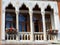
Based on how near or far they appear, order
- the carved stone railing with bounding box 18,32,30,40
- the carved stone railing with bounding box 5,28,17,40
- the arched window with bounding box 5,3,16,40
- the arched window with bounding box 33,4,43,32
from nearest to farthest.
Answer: the carved stone railing with bounding box 5,28,17,40 → the carved stone railing with bounding box 18,32,30,40 → the arched window with bounding box 5,3,16,40 → the arched window with bounding box 33,4,43,32

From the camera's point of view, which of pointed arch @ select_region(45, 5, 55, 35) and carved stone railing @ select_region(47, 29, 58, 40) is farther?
pointed arch @ select_region(45, 5, 55, 35)

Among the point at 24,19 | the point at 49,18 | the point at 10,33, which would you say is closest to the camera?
the point at 10,33

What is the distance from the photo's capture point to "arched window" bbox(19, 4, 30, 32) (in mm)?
10771

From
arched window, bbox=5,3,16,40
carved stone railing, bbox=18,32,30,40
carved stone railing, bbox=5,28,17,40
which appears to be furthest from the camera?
arched window, bbox=5,3,16,40

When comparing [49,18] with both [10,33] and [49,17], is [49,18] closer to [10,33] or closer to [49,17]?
[49,17]

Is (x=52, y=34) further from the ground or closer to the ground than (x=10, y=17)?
closer to the ground

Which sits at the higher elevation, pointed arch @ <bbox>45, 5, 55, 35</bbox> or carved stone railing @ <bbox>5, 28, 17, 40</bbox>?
pointed arch @ <bbox>45, 5, 55, 35</bbox>

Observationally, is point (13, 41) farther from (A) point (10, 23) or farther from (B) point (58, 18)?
(B) point (58, 18)

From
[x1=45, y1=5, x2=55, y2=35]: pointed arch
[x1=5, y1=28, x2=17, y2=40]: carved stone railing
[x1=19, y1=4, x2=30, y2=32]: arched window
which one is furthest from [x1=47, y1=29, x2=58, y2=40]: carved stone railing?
[x1=5, y1=28, x2=17, y2=40]: carved stone railing

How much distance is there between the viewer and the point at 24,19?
440 inches

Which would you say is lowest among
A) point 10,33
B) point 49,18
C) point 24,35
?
point 24,35

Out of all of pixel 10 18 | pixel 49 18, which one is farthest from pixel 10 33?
pixel 49 18

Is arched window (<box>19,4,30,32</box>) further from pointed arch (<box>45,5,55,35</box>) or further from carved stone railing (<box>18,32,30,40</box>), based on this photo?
pointed arch (<box>45,5,55,35</box>)

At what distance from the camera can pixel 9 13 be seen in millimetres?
10898
